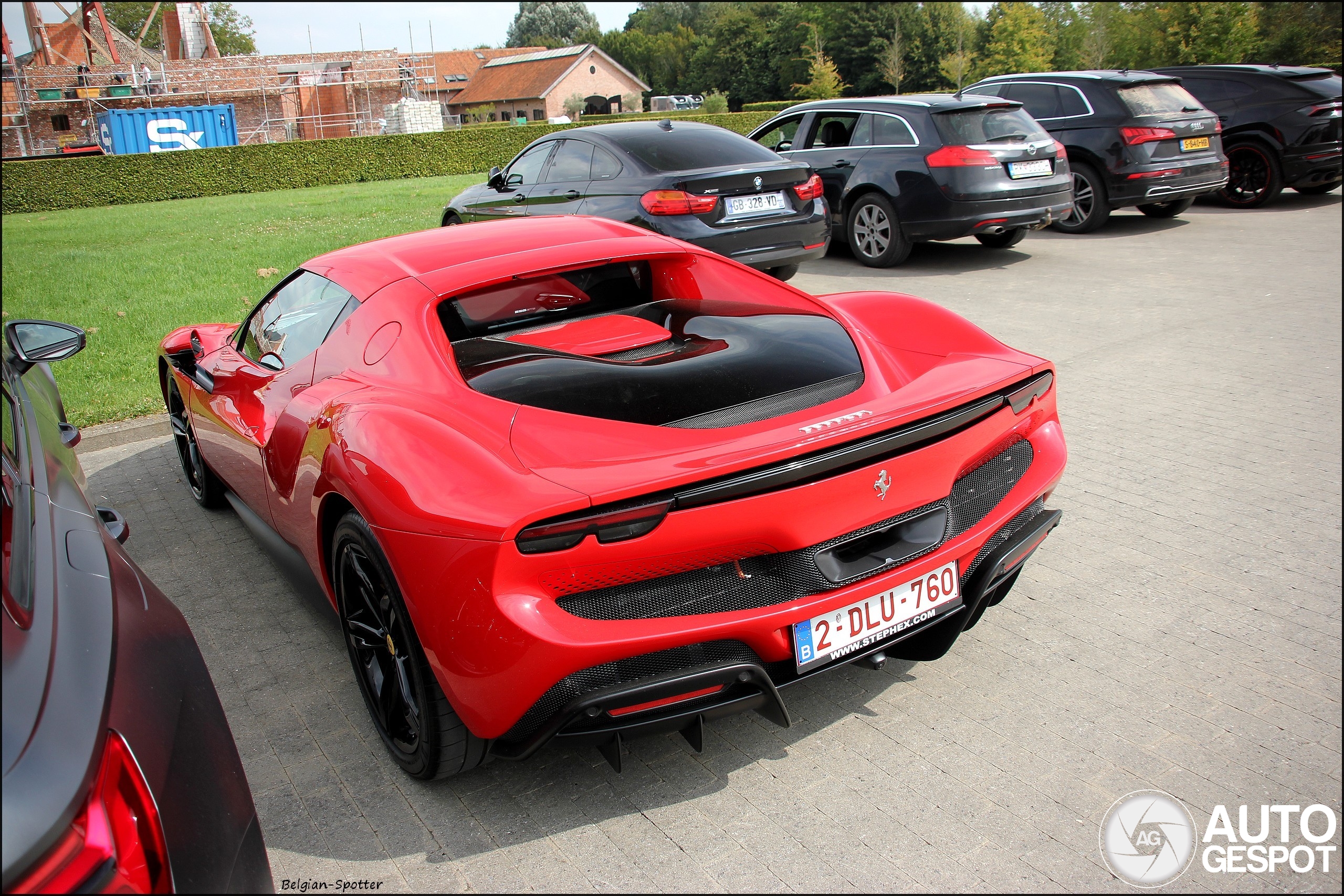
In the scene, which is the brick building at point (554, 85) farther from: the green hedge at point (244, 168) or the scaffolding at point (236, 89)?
the green hedge at point (244, 168)

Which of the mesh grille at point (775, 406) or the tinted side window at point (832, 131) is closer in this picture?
the mesh grille at point (775, 406)

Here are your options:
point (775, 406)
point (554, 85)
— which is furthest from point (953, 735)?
point (554, 85)

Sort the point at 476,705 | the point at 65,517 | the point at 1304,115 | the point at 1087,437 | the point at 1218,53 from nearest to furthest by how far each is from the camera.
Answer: the point at 65,517 < the point at 476,705 < the point at 1087,437 < the point at 1304,115 < the point at 1218,53

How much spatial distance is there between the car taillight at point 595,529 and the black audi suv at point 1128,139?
33.7 ft

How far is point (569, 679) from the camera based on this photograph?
224cm

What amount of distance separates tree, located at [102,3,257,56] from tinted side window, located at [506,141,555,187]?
97.2 meters

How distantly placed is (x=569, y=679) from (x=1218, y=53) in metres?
31.0

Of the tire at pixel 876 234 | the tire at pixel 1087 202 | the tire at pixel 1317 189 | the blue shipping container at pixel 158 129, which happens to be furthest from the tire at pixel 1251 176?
the blue shipping container at pixel 158 129

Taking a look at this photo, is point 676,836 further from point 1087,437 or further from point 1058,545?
point 1087,437

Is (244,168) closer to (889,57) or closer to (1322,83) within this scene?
(1322,83)

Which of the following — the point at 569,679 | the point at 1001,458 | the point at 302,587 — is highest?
the point at 1001,458

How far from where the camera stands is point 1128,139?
421 inches

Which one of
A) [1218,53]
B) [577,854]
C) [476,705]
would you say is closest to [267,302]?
[476,705]

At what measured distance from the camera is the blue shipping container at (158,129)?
44.2m
